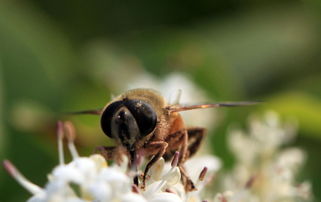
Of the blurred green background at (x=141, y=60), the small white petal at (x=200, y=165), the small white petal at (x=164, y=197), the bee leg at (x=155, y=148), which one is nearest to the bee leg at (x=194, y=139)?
the small white petal at (x=200, y=165)

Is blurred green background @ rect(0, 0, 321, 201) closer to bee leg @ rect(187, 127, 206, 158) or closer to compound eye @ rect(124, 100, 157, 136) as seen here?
bee leg @ rect(187, 127, 206, 158)

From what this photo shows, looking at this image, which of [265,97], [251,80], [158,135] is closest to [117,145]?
[158,135]

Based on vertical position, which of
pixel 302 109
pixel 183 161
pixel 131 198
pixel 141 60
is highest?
pixel 141 60

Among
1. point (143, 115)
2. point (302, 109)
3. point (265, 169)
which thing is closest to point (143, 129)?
point (143, 115)

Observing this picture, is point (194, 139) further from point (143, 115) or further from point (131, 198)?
point (131, 198)

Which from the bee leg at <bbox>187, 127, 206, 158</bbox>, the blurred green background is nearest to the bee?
the bee leg at <bbox>187, 127, 206, 158</bbox>

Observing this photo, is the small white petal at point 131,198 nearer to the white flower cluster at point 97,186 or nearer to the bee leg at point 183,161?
the white flower cluster at point 97,186
